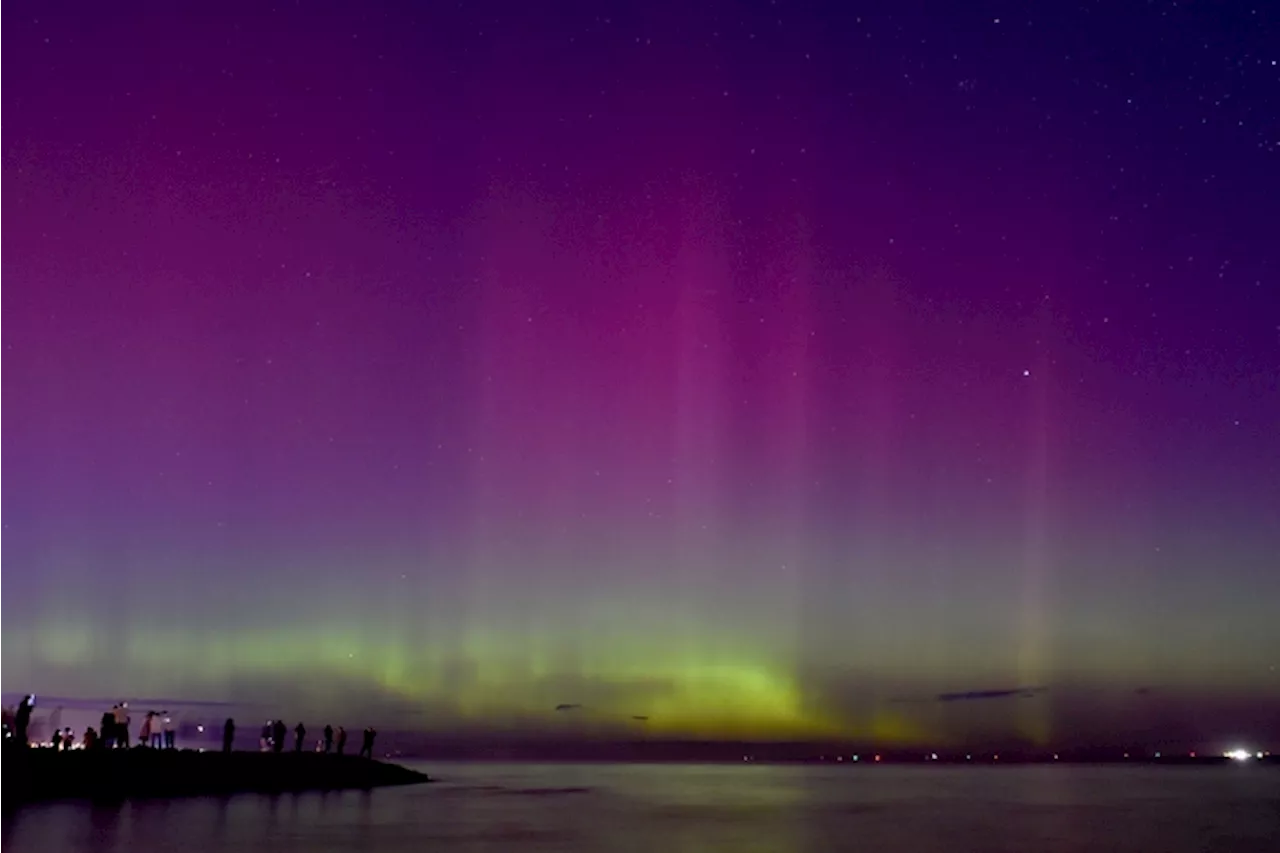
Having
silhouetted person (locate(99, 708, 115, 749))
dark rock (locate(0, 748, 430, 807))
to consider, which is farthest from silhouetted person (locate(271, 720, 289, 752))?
silhouetted person (locate(99, 708, 115, 749))

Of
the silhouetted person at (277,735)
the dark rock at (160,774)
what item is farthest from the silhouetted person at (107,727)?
the silhouetted person at (277,735)

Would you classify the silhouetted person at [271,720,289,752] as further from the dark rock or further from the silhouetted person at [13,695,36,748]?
the silhouetted person at [13,695,36,748]

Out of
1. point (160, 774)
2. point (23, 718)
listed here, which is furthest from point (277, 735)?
point (23, 718)

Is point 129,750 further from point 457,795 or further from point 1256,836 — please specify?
point 1256,836

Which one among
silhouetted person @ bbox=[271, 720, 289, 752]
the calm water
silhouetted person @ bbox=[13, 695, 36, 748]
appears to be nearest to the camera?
the calm water

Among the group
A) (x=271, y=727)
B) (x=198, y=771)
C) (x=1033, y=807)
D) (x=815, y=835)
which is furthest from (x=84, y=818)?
(x=1033, y=807)

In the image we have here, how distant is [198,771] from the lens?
62312 mm

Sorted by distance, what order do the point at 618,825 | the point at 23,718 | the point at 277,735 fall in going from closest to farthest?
the point at 23,718
the point at 618,825
the point at 277,735

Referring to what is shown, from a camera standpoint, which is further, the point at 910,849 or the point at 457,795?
the point at 457,795

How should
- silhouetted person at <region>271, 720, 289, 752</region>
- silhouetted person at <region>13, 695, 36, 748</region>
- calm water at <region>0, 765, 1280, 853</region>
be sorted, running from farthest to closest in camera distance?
1. silhouetted person at <region>271, 720, 289, 752</region>
2. silhouetted person at <region>13, 695, 36, 748</region>
3. calm water at <region>0, 765, 1280, 853</region>

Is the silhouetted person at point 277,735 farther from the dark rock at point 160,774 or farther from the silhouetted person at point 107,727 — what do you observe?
the silhouetted person at point 107,727

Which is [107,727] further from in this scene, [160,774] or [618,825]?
[618,825]

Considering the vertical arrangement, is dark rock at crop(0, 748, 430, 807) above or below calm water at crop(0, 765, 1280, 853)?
above

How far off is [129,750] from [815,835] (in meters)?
31.8
